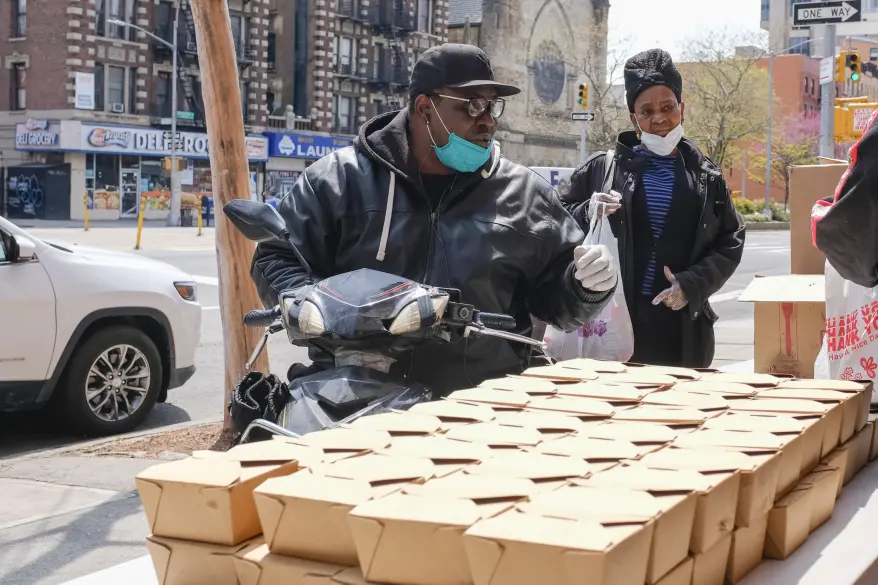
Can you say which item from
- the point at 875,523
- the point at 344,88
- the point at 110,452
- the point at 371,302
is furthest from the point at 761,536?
the point at 344,88

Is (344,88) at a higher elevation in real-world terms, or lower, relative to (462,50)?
higher

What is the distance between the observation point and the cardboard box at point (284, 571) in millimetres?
1491

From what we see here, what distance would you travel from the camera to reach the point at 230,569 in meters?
1.62

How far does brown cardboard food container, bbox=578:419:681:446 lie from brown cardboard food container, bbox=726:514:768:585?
0.19 metres

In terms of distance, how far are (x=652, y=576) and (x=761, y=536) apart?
0.43m

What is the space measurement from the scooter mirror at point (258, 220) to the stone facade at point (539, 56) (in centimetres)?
6765

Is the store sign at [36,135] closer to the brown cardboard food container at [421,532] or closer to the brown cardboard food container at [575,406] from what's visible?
the brown cardboard food container at [575,406]

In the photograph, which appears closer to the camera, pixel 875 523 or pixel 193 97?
pixel 875 523

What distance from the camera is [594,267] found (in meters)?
2.89

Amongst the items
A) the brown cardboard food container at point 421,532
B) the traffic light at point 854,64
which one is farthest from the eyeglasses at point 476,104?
the traffic light at point 854,64

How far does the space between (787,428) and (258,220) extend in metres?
1.35

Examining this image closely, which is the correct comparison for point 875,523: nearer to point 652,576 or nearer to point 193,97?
point 652,576

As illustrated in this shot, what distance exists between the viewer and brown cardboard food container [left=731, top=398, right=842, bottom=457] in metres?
2.02

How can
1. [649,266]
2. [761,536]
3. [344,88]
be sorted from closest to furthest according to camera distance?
[761,536] → [649,266] → [344,88]
